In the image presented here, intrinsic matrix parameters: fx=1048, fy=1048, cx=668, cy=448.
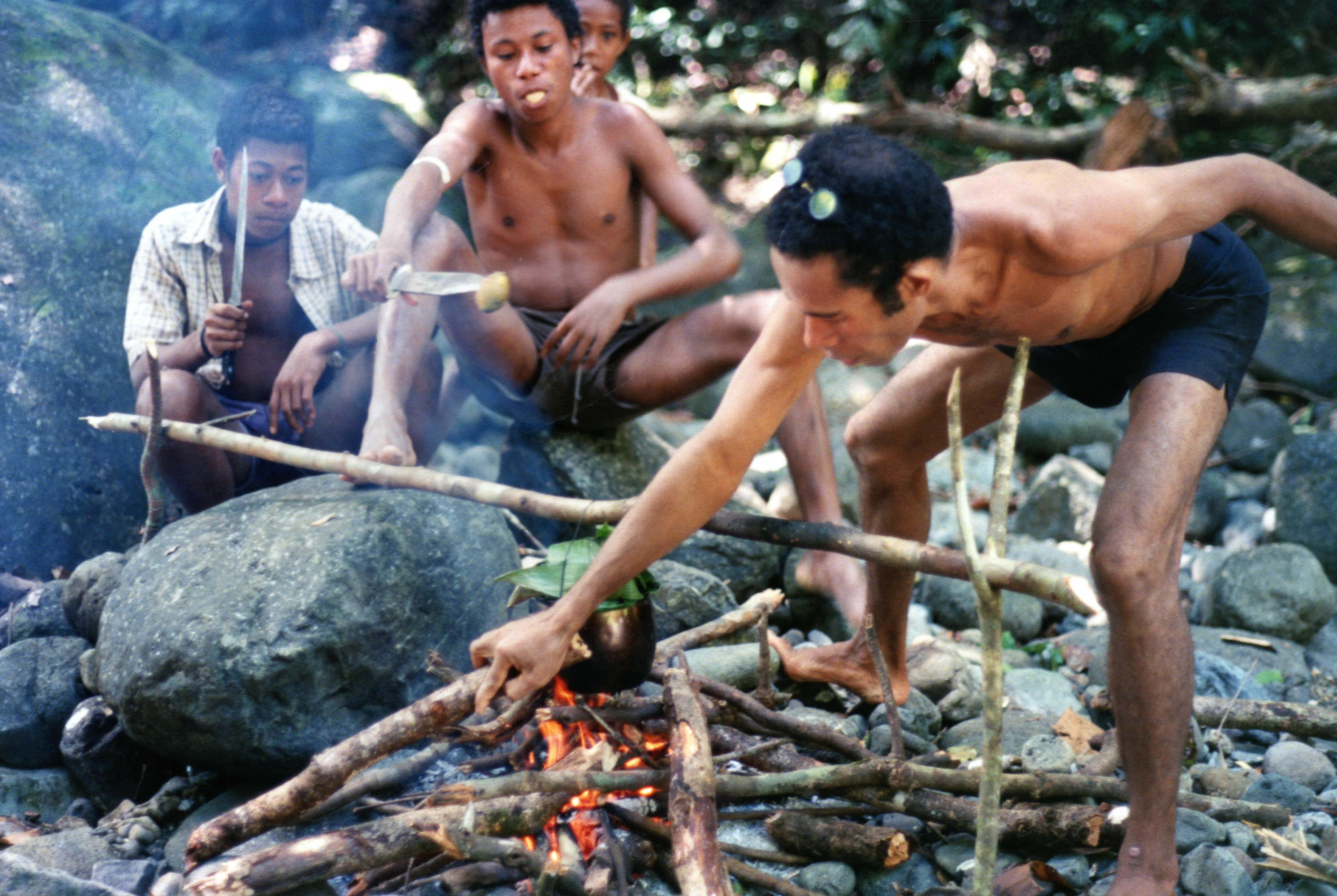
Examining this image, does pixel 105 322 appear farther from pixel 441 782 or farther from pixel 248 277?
pixel 441 782

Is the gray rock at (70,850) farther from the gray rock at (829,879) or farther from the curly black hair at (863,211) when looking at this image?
the curly black hair at (863,211)

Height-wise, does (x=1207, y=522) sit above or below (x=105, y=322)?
below

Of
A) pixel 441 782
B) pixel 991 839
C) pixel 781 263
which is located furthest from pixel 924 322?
pixel 441 782

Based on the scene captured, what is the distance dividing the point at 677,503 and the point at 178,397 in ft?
6.73

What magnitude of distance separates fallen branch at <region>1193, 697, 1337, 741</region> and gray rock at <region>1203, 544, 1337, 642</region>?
78 centimetres

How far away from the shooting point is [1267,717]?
10.9 ft

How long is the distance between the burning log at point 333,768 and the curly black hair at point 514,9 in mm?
2641

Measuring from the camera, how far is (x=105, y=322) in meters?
4.00

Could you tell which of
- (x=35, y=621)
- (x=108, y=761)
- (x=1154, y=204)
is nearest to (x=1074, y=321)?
(x=1154, y=204)

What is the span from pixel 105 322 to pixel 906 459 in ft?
9.95

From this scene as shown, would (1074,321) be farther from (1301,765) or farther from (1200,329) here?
(1301,765)

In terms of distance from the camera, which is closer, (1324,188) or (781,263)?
(781,263)

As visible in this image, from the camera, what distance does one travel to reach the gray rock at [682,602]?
3699 mm

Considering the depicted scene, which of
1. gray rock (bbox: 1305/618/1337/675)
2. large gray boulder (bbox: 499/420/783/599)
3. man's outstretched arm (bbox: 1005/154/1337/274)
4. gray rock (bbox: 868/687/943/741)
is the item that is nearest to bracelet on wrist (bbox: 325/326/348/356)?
large gray boulder (bbox: 499/420/783/599)
